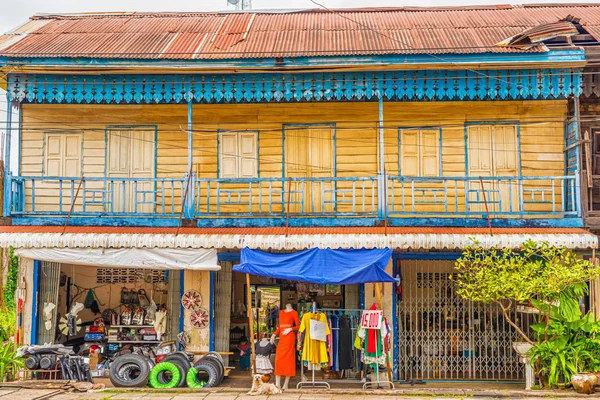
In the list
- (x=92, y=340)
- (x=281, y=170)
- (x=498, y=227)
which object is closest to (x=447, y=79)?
(x=498, y=227)

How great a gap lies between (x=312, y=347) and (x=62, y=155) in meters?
6.64

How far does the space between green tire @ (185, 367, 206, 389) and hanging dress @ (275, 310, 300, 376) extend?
142 cm

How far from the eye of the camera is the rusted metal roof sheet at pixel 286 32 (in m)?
12.1

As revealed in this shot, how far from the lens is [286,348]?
35.7 feet

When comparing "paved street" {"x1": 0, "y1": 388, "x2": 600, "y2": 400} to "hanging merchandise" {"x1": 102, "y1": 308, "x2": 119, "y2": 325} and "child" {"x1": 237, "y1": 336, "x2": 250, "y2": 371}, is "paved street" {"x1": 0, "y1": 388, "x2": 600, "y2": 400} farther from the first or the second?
"hanging merchandise" {"x1": 102, "y1": 308, "x2": 119, "y2": 325}

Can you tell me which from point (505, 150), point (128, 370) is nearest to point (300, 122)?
point (505, 150)

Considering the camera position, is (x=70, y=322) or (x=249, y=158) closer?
(x=70, y=322)

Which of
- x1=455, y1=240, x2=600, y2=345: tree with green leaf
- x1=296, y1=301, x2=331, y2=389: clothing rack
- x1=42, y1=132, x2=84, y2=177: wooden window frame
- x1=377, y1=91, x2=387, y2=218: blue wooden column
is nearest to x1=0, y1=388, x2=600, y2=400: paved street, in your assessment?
x1=296, y1=301, x2=331, y2=389: clothing rack

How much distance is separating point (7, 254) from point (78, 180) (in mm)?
7190

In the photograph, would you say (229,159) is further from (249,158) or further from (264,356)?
(264,356)

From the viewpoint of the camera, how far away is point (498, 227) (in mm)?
11641

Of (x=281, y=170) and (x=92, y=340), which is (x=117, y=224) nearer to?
(x=92, y=340)

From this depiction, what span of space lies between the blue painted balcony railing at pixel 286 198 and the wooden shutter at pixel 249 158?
0.30m

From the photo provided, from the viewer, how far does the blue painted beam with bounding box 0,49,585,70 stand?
444 inches
